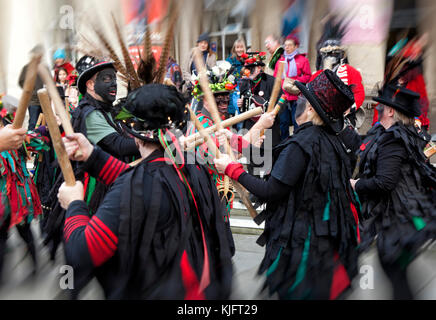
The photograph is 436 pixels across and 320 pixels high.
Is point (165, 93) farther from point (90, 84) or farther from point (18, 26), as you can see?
point (90, 84)

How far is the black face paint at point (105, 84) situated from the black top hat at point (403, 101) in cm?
224

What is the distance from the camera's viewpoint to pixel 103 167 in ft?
7.77

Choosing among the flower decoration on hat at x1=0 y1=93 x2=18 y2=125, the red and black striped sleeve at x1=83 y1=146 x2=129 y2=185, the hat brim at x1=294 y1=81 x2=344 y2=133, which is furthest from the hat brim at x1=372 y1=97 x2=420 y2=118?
the flower decoration on hat at x1=0 y1=93 x2=18 y2=125

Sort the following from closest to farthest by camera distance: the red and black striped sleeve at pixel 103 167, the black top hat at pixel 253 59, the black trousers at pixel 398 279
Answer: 1. the red and black striped sleeve at pixel 103 167
2. the black trousers at pixel 398 279
3. the black top hat at pixel 253 59

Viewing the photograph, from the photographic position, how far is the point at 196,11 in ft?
8.02

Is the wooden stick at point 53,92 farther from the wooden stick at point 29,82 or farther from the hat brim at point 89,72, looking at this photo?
the hat brim at point 89,72

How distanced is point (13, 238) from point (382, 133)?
3395 millimetres

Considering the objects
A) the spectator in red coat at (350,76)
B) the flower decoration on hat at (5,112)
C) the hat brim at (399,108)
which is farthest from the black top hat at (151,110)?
the spectator in red coat at (350,76)

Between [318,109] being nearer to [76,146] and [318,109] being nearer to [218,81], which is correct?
[76,146]

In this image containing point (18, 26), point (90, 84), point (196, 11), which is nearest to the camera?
point (196, 11)

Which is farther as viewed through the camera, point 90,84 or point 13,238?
point 13,238

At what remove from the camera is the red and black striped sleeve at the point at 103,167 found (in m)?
2.34

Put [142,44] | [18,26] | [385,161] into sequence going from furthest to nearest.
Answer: [385,161] → [18,26] → [142,44]
